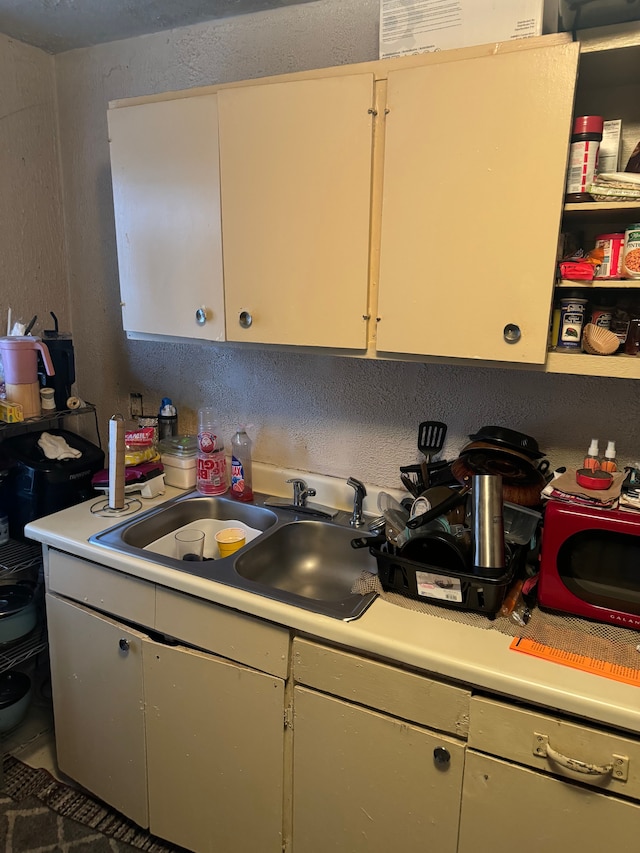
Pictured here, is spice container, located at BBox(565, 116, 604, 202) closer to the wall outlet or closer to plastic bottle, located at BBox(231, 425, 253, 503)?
plastic bottle, located at BBox(231, 425, 253, 503)

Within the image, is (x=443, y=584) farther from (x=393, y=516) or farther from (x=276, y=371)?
(x=276, y=371)

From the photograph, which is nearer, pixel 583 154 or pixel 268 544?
pixel 583 154

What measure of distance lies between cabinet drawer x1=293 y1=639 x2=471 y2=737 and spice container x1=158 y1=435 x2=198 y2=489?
2.77 feet

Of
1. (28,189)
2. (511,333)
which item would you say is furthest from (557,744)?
(28,189)

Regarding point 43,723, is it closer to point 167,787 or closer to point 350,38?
point 167,787

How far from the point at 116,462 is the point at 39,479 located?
1.09ft

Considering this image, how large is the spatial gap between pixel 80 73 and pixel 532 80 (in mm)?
1637

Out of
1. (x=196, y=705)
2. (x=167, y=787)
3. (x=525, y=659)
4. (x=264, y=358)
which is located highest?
(x=264, y=358)

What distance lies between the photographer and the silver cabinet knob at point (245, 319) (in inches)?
58.5

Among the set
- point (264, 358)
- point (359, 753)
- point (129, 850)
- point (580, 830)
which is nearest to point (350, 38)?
point (264, 358)

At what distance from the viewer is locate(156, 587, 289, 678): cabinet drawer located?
4.16 ft

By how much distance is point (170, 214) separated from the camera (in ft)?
5.08

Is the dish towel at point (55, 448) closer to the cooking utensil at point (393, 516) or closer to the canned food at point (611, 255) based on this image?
the cooking utensil at point (393, 516)

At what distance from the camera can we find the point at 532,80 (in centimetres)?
110
